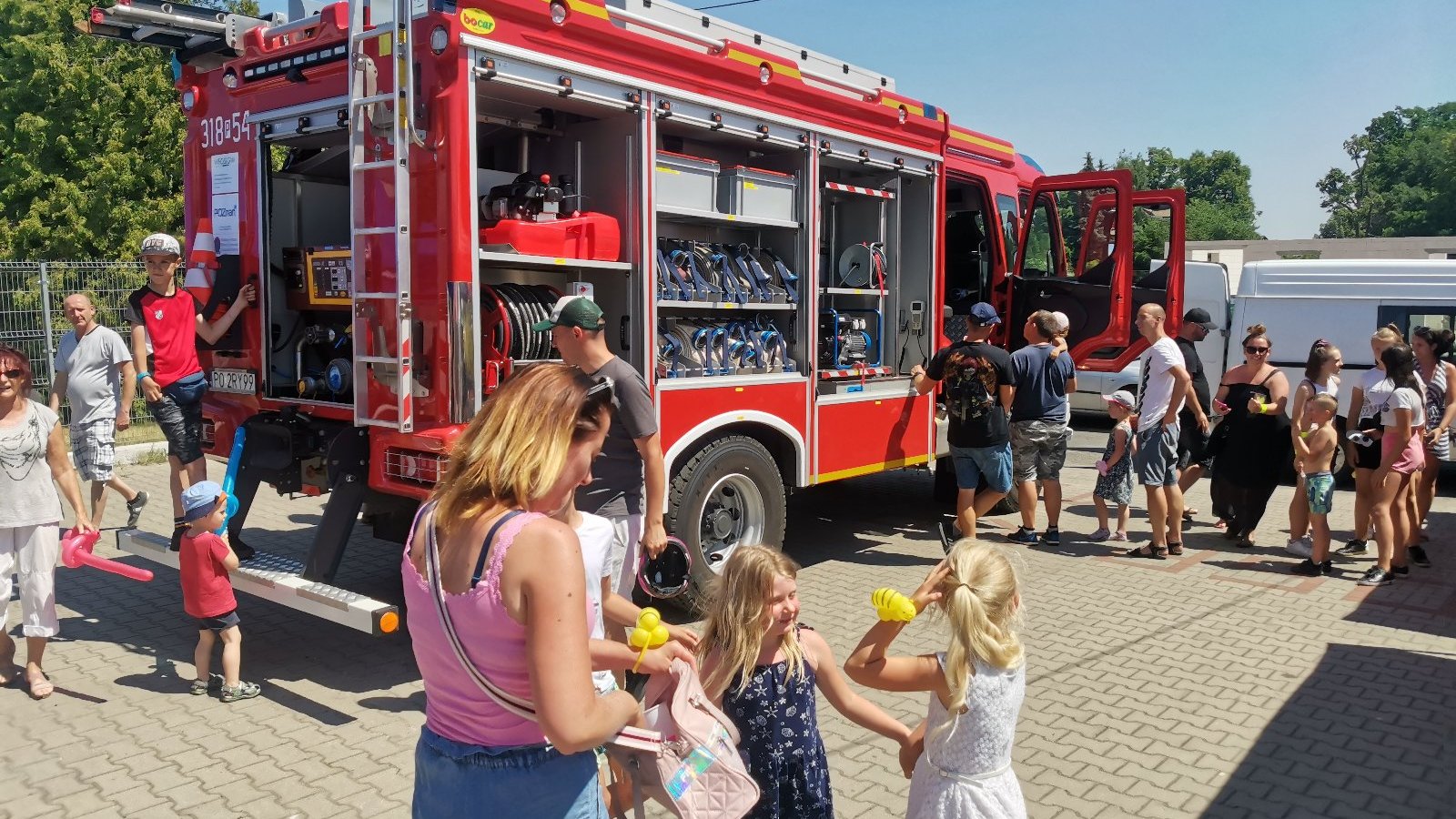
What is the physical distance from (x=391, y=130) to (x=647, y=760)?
3.62 m

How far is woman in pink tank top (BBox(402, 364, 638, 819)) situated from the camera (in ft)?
5.94

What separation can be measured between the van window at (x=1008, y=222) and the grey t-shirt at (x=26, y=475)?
23.0 feet

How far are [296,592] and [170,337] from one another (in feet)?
6.54

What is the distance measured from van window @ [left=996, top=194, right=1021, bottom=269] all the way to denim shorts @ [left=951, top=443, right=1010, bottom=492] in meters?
2.24

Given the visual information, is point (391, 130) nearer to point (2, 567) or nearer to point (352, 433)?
point (352, 433)

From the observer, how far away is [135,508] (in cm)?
855

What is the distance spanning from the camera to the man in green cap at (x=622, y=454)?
14.6 feet

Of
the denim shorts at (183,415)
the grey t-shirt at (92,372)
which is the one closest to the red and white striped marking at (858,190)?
the denim shorts at (183,415)

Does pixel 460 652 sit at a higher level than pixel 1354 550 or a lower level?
→ higher

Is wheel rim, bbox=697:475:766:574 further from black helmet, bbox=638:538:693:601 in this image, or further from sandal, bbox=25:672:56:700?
sandal, bbox=25:672:56:700

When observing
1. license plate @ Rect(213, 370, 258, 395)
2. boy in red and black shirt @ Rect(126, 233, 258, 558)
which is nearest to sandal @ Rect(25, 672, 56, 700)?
boy in red and black shirt @ Rect(126, 233, 258, 558)

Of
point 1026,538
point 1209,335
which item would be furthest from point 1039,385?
point 1209,335

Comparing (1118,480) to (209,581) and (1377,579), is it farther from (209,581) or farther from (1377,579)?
(209,581)

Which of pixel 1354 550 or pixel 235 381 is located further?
pixel 1354 550
